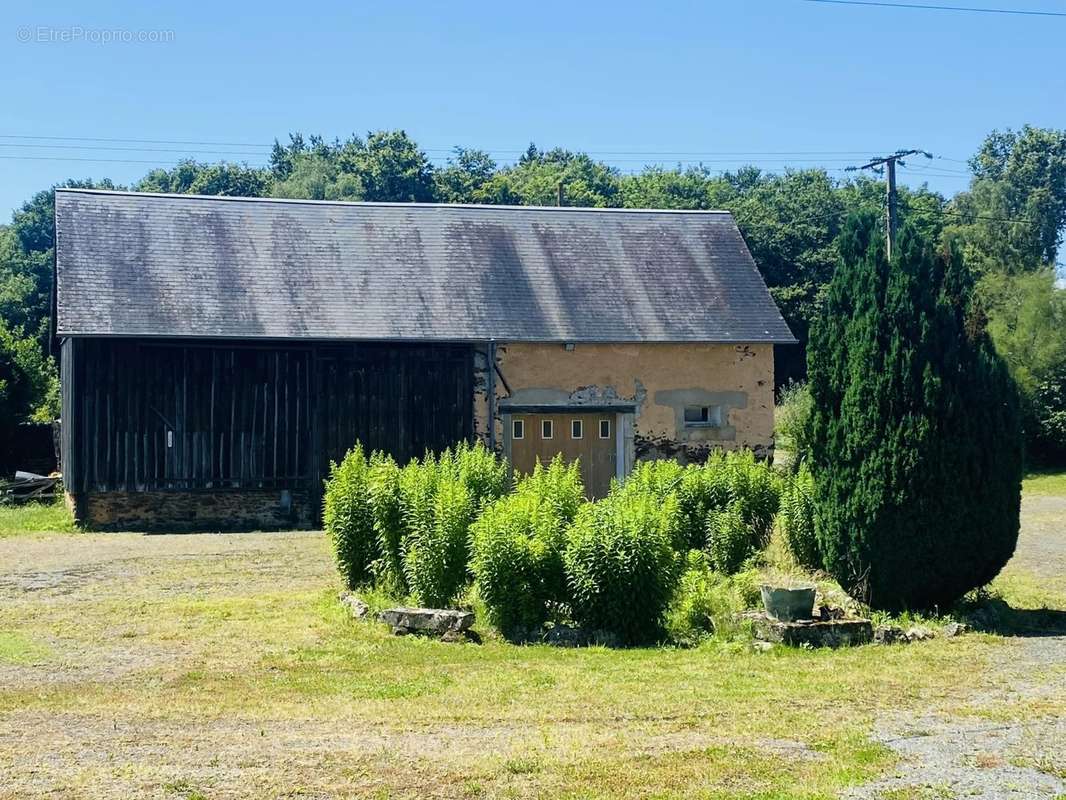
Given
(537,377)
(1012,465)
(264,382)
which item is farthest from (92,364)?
(1012,465)

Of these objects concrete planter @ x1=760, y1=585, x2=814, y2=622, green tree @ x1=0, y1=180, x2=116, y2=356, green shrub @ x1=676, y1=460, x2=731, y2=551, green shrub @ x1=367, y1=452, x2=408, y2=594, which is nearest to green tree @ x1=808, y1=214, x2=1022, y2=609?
concrete planter @ x1=760, y1=585, x2=814, y2=622

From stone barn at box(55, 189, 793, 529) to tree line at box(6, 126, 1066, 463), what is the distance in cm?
809

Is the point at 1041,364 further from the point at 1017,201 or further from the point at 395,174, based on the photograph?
the point at 395,174

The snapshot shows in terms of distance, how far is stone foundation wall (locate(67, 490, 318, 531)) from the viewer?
878 inches

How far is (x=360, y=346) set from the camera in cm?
2359

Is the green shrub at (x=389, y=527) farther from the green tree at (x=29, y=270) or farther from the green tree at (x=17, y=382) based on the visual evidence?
the green tree at (x=29, y=270)

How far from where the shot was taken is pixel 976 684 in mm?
9070

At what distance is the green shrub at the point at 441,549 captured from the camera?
1212 cm

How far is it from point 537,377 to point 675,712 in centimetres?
1646

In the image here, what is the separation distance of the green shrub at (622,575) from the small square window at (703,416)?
14.0 meters

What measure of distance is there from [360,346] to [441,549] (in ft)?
39.3

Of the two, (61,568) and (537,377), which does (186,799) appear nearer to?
(61,568)

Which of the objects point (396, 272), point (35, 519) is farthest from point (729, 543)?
point (35, 519)

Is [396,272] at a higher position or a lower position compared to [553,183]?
lower
